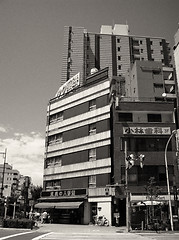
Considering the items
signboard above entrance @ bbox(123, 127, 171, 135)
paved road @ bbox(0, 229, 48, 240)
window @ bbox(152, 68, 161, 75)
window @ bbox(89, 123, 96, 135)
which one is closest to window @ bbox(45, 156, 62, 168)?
window @ bbox(89, 123, 96, 135)

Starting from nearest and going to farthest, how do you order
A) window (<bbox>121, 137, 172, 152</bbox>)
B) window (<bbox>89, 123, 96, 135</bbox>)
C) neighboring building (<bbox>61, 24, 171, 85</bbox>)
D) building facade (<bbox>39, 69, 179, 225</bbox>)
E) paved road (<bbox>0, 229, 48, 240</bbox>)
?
paved road (<bbox>0, 229, 48, 240</bbox>) < building facade (<bbox>39, 69, 179, 225</bbox>) < window (<bbox>121, 137, 172, 152</bbox>) < window (<bbox>89, 123, 96, 135</bbox>) < neighboring building (<bbox>61, 24, 171, 85</bbox>)

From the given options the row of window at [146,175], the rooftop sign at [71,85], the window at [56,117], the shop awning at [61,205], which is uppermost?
the rooftop sign at [71,85]

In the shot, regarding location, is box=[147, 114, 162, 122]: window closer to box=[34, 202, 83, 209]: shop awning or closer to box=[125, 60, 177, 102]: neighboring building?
box=[125, 60, 177, 102]: neighboring building

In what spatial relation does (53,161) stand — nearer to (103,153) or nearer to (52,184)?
(52,184)

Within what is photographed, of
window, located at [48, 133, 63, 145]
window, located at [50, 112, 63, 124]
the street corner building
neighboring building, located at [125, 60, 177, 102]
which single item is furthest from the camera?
neighboring building, located at [125, 60, 177, 102]

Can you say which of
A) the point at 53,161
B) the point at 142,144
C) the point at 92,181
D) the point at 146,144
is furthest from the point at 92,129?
the point at 53,161

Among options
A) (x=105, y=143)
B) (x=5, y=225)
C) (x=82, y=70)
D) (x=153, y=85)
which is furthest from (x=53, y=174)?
(x=82, y=70)

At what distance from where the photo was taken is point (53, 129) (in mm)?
45062

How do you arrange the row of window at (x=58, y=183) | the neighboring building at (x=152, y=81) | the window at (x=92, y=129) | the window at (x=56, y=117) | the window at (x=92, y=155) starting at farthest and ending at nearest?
the neighboring building at (x=152, y=81) → the window at (x=56, y=117) → the window at (x=92, y=129) → the window at (x=92, y=155) → the row of window at (x=58, y=183)

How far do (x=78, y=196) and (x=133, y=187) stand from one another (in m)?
8.26

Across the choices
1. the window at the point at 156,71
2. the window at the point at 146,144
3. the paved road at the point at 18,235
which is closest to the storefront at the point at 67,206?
the window at the point at 146,144

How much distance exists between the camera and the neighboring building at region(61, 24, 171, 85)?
72938 millimetres

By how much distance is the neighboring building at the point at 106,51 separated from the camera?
72938mm

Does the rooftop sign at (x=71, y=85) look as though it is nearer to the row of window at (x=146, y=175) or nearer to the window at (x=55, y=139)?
the window at (x=55, y=139)
